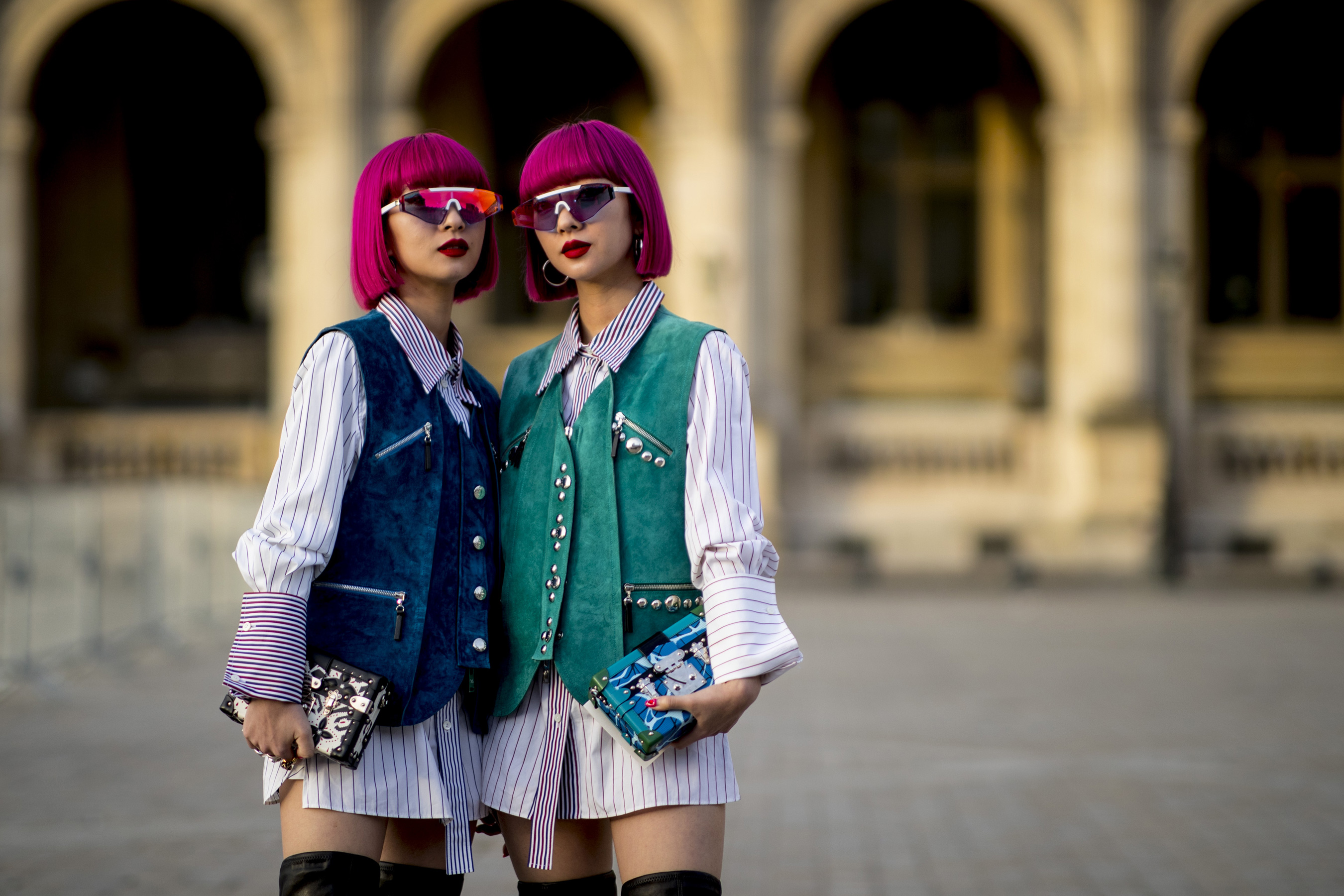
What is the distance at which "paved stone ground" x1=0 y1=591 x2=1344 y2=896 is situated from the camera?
534 cm

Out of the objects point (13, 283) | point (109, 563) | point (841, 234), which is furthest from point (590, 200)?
point (841, 234)

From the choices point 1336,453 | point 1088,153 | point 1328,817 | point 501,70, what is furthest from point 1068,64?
point 1328,817

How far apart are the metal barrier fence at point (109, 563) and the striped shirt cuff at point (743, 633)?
7.35 m

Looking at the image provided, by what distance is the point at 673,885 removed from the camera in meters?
2.62

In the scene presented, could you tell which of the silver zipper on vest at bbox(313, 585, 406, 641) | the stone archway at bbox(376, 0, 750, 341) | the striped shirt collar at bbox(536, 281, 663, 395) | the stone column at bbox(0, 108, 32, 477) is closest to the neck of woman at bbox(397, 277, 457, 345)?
the striped shirt collar at bbox(536, 281, 663, 395)

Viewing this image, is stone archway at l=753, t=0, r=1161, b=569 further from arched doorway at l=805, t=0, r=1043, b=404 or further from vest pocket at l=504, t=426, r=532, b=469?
vest pocket at l=504, t=426, r=532, b=469

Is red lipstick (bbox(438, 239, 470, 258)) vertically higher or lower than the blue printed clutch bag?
higher

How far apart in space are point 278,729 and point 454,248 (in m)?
0.91

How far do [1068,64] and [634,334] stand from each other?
17.4 metres

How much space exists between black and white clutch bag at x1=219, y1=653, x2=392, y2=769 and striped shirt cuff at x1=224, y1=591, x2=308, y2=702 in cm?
4

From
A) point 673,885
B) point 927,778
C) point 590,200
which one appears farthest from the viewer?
point 927,778

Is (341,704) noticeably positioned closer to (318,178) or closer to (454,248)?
(454,248)

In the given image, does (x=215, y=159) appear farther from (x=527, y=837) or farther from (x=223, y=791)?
(x=527, y=837)

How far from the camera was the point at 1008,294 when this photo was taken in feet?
69.9
